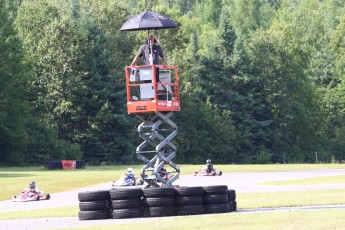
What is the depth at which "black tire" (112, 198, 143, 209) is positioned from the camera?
28.1 meters

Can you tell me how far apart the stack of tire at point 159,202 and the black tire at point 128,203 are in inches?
7.6

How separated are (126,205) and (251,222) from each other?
4.41 m

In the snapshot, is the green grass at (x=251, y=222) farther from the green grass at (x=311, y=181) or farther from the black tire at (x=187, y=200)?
the green grass at (x=311, y=181)

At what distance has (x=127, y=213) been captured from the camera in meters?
28.2

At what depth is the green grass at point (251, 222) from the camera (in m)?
23.9

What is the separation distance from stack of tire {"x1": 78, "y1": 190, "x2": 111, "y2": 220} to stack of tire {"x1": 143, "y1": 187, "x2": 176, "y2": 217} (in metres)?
1.06

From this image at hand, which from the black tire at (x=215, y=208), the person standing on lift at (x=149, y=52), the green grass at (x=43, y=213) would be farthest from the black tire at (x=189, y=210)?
the person standing on lift at (x=149, y=52)

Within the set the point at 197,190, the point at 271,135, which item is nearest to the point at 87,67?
the point at 271,135

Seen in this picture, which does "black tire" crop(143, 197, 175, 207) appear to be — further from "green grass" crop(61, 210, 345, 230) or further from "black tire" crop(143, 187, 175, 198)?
"green grass" crop(61, 210, 345, 230)

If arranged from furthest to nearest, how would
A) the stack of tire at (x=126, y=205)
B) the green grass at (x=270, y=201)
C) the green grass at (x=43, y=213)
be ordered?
the green grass at (x=270, y=201)
the green grass at (x=43, y=213)
the stack of tire at (x=126, y=205)

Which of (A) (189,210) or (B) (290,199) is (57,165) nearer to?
(B) (290,199)

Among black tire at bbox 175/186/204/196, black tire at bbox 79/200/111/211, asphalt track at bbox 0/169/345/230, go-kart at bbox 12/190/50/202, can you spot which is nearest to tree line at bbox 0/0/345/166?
asphalt track at bbox 0/169/345/230

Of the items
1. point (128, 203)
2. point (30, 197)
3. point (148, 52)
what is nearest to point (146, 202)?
point (128, 203)

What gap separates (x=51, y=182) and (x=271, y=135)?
185 feet
